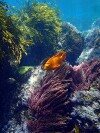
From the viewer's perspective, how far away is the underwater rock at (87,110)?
5074mm

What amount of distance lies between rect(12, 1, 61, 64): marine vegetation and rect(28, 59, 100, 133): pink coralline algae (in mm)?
3878

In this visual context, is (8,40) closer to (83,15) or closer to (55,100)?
(55,100)

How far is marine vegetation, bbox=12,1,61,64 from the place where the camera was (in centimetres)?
1041

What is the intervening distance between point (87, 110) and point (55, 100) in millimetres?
955

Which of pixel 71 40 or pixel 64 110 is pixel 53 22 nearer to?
pixel 71 40

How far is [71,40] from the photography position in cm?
1280

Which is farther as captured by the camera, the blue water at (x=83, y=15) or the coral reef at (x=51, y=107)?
the blue water at (x=83, y=15)

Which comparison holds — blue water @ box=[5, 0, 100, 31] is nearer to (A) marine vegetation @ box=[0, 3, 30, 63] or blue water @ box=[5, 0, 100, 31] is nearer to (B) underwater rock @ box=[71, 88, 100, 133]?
(A) marine vegetation @ box=[0, 3, 30, 63]

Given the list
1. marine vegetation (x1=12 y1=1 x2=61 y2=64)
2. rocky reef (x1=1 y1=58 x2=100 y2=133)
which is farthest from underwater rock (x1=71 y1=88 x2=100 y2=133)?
marine vegetation (x1=12 y1=1 x2=61 y2=64)

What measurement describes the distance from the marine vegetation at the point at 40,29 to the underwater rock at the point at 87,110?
16.5 ft

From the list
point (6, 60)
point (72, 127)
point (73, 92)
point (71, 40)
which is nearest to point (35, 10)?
point (71, 40)

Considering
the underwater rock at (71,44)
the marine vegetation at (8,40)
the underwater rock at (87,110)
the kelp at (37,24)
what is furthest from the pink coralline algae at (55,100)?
the underwater rock at (71,44)

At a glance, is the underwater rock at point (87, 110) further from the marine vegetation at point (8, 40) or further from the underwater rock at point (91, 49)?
the underwater rock at point (91, 49)

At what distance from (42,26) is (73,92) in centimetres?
572
